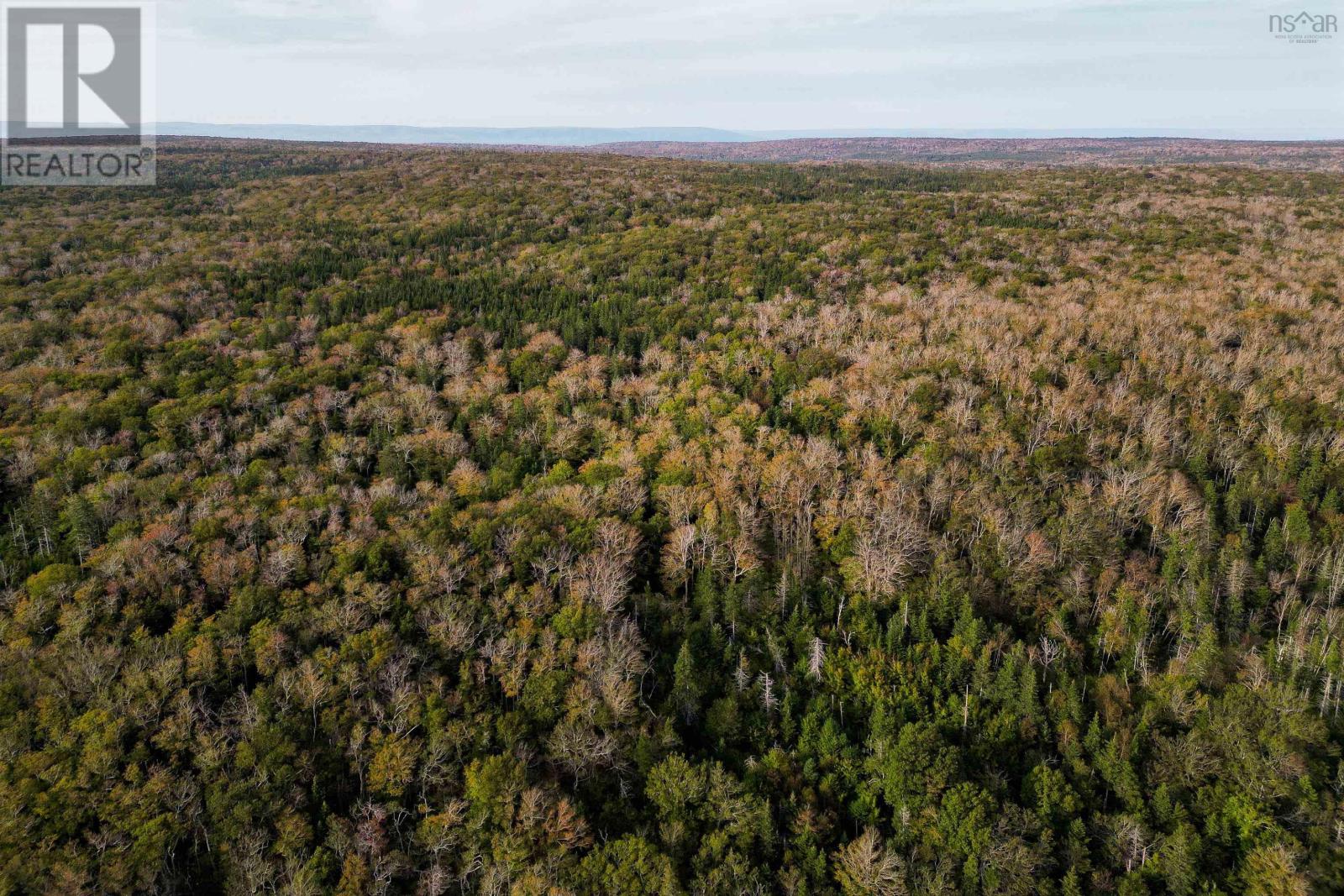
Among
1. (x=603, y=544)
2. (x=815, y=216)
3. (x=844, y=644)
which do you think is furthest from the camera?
(x=815, y=216)

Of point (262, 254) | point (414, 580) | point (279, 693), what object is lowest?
point (279, 693)

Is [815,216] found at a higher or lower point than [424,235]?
higher

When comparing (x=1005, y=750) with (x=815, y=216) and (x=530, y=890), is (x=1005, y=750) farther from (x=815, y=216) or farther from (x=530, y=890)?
(x=815, y=216)

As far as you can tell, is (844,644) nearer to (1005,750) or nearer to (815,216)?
(1005,750)

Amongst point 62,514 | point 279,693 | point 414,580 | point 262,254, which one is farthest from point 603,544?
point 262,254

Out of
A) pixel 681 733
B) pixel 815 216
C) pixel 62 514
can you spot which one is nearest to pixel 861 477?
pixel 681 733

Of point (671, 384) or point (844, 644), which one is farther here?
point (671, 384)

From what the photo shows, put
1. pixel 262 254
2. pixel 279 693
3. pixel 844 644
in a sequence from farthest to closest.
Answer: pixel 262 254 < pixel 844 644 < pixel 279 693
